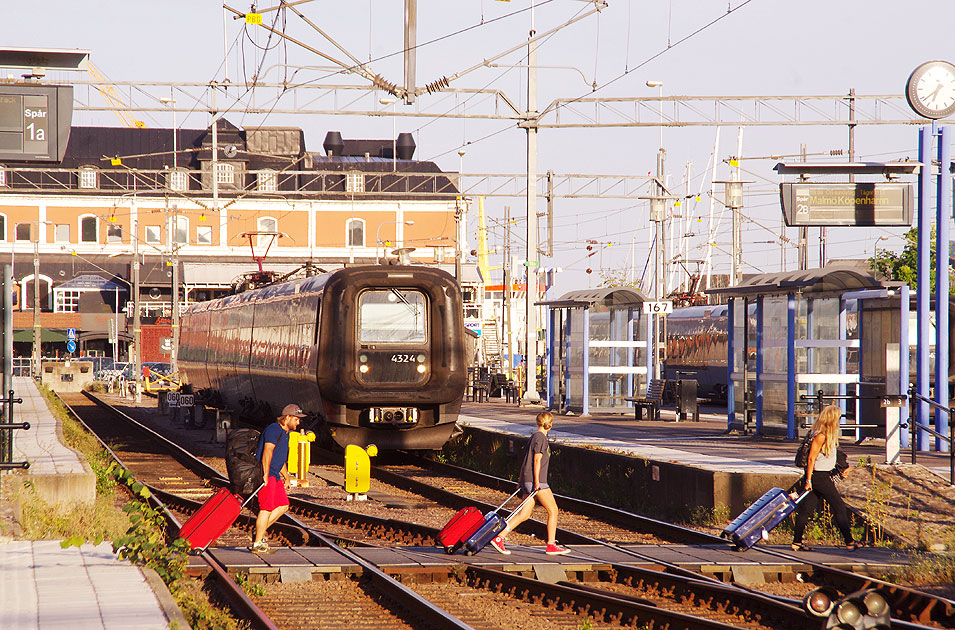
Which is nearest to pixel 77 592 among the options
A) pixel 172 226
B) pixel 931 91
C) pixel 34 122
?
pixel 34 122

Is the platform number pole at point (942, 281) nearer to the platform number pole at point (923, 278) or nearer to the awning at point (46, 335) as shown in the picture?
the platform number pole at point (923, 278)

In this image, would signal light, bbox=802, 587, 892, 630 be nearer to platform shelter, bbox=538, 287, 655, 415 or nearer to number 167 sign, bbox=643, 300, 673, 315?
platform shelter, bbox=538, 287, 655, 415

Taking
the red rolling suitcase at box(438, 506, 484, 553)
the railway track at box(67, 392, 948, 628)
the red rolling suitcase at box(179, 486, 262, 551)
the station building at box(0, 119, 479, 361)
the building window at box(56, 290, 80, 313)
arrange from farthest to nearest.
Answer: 1. the building window at box(56, 290, 80, 313)
2. the station building at box(0, 119, 479, 361)
3. the red rolling suitcase at box(179, 486, 262, 551)
4. the red rolling suitcase at box(438, 506, 484, 553)
5. the railway track at box(67, 392, 948, 628)

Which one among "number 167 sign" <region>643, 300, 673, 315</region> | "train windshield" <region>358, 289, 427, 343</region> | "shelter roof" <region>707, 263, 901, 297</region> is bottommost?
"train windshield" <region>358, 289, 427, 343</region>

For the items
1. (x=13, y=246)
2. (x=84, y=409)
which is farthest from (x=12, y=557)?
(x=13, y=246)

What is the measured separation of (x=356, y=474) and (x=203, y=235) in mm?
73515

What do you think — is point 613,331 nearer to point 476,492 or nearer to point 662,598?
point 476,492

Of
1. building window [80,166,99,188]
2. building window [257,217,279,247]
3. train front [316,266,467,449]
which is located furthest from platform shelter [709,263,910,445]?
building window [80,166,99,188]

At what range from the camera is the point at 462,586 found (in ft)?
36.9

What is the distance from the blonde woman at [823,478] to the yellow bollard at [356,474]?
690 centimetres

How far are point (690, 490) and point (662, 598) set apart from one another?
5.26 m

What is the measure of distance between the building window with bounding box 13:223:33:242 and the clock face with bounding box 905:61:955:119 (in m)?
75.6

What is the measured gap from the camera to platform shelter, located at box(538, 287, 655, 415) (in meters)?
28.3

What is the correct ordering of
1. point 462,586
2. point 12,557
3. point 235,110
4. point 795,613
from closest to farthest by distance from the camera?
point 795,613
point 12,557
point 462,586
point 235,110
